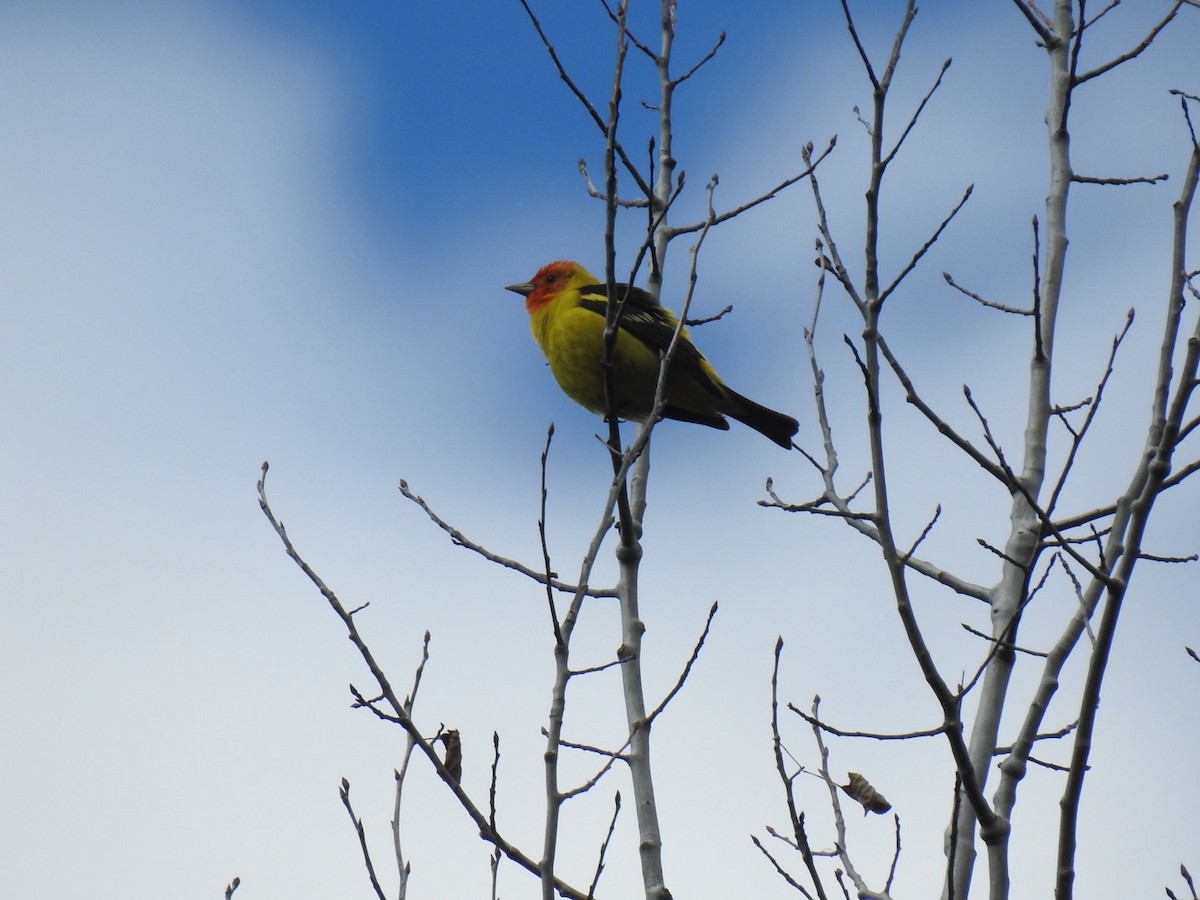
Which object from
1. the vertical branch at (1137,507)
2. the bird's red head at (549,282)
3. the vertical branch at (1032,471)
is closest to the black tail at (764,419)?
the bird's red head at (549,282)

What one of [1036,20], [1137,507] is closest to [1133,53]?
[1036,20]

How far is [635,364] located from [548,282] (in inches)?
56.3

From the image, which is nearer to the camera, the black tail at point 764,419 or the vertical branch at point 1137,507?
the vertical branch at point 1137,507

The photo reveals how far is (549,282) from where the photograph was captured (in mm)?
7922

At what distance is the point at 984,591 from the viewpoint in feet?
14.9

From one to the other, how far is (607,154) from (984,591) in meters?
2.05

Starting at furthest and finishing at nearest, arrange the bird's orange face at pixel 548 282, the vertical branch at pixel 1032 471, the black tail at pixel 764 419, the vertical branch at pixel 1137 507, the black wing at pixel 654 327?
the bird's orange face at pixel 548 282 < the black tail at pixel 764 419 < the black wing at pixel 654 327 < the vertical branch at pixel 1032 471 < the vertical branch at pixel 1137 507

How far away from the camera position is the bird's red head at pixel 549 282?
25.4ft

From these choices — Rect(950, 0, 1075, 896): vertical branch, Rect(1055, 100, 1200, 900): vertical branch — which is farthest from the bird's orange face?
Rect(1055, 100, 1200, 900): vertical branch

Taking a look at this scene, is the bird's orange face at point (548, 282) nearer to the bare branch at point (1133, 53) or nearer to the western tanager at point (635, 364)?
the western tanager at point (635, 364)

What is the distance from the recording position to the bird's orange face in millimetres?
7711

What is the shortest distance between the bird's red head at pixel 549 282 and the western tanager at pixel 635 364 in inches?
4.8

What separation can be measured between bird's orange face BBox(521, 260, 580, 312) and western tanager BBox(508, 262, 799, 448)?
0.29 feet

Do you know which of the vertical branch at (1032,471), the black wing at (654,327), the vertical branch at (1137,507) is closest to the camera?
the vertical branch at (1137,507)
